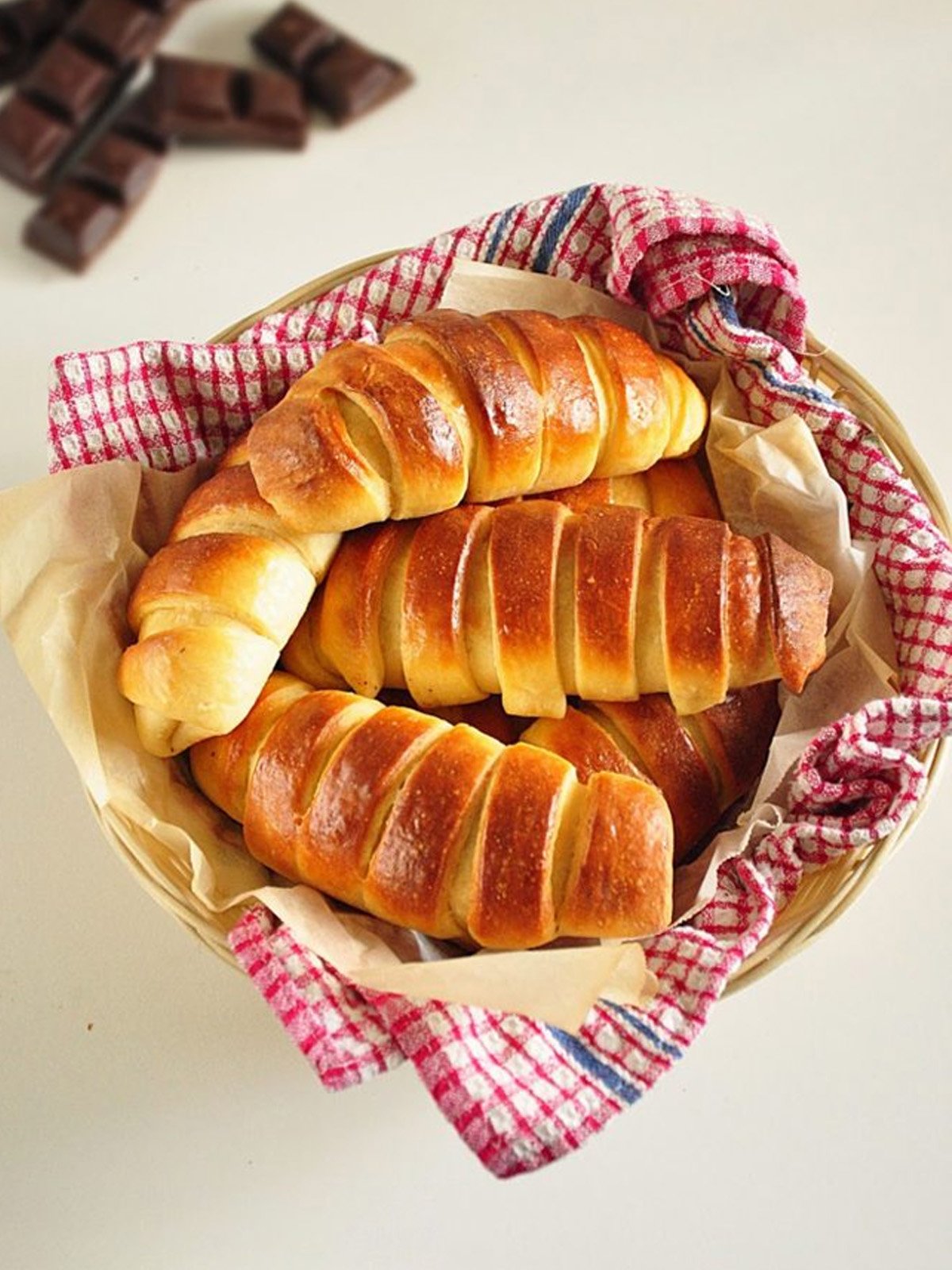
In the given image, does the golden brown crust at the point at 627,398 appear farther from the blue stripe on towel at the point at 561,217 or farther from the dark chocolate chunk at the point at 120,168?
the dark chocolate chunk at the point at 120,168

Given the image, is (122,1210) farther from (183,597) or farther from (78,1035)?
(183,597)

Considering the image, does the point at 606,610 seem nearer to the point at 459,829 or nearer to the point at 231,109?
the point at 459,829

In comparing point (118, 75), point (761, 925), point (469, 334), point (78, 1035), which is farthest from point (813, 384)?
point (118, 75)

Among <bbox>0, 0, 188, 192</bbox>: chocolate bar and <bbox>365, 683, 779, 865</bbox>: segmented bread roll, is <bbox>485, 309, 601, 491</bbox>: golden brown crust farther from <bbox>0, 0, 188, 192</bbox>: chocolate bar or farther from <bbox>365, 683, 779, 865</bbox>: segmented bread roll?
<bbox>0, 0, 188, 192</bbox>: chocolate bar

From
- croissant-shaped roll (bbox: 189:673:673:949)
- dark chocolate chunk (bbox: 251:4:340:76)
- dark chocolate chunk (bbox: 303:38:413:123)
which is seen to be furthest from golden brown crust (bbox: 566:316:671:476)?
dark chocolate chunk (bbox: 251:4:340:76)

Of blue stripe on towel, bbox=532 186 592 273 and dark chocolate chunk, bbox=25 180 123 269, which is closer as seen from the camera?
blue stripe on towel, bbox=532 186 592 273

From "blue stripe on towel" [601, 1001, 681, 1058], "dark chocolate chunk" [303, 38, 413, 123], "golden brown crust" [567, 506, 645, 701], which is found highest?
"dark chocolate chunk" [303, 38, 413, 123]
